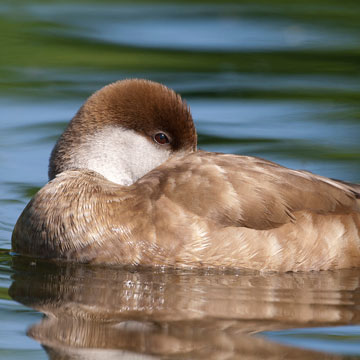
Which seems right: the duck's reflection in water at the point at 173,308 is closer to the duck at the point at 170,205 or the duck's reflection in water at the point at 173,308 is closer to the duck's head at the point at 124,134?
the duck at the point at 170,205

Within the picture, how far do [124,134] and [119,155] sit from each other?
0.15 m

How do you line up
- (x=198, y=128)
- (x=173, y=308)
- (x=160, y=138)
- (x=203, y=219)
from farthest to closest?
(x=198, y=128)
(x=160, y=138)
(x=203, y=219)
(x=173, y=308)

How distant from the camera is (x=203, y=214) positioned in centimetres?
598

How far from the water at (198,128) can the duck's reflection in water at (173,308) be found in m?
0.01

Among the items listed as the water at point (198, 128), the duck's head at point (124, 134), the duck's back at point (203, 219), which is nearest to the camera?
the water at point (198, 128)

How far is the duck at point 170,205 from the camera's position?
5.98 meters

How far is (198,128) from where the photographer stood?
920 centimetres

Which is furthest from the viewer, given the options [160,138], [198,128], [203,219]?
[198,128]

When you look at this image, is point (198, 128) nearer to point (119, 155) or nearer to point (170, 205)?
point (119, 155)

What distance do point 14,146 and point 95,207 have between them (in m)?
2.89

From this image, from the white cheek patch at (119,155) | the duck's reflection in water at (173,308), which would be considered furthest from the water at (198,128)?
the white cheek patch at (119,155)

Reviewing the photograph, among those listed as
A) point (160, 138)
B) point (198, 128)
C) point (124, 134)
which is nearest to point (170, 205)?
point (160, 138)

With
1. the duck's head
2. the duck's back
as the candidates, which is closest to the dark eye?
the duck's head

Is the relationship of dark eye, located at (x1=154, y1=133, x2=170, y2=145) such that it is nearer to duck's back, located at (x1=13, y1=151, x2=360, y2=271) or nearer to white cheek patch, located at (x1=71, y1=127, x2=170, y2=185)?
white cheek patch, located at (x1=71, y1=127, x2=170, y2=185)
